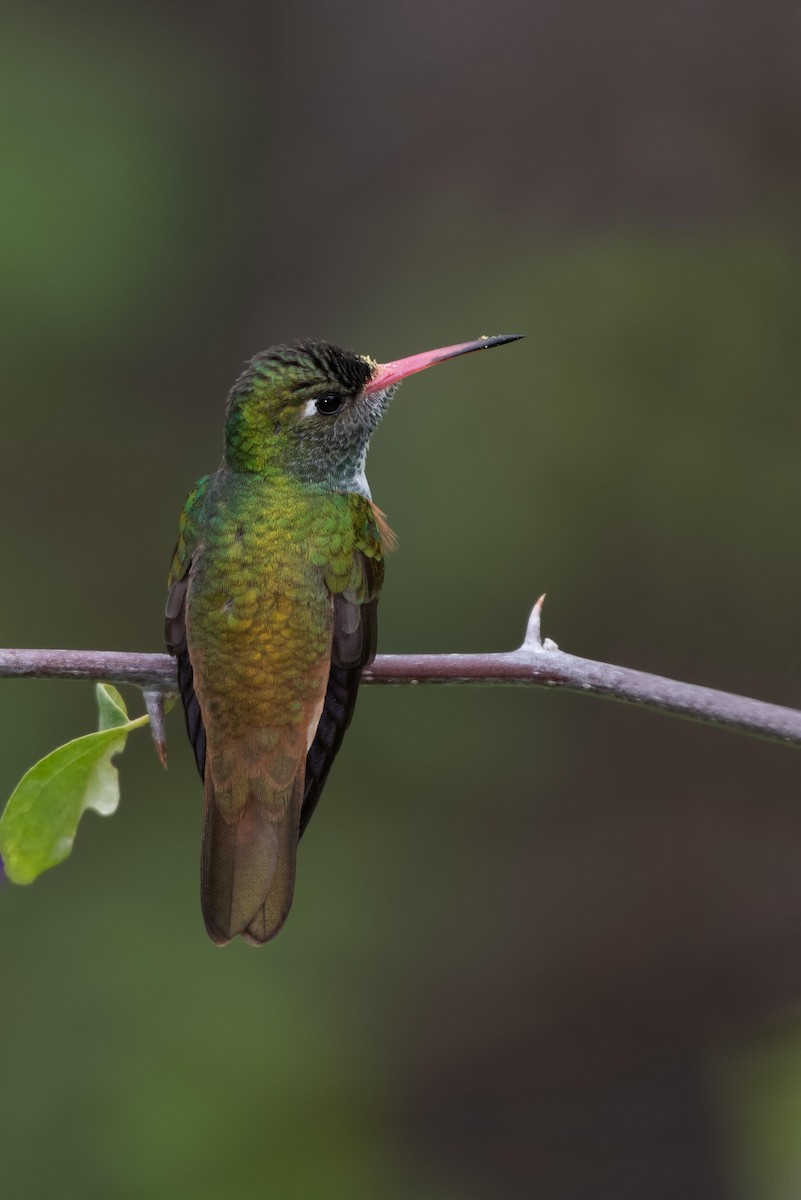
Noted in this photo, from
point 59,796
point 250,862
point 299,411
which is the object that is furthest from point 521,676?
point 299,411

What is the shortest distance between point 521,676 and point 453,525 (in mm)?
3389

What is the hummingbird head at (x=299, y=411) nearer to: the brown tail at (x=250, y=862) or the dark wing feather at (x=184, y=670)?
the dark wing feather at (x=184, y=670)

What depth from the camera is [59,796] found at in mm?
2641

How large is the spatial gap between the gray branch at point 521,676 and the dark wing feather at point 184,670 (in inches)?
1.0

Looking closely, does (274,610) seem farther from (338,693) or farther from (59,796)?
(59,796)

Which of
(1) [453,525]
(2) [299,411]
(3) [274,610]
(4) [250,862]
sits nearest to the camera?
(4) [250,862]

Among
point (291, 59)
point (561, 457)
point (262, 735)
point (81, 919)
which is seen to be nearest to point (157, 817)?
point (81, 919)

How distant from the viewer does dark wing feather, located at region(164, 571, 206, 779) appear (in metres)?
2.74

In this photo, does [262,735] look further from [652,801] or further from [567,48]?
[567,48]

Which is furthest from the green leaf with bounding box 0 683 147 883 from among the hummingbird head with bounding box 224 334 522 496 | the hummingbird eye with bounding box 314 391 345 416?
the hummingbird eye with bounding box 314 391 345 416

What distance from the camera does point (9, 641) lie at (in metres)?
5.68

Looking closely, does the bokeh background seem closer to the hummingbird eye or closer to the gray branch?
the hummingbird eye

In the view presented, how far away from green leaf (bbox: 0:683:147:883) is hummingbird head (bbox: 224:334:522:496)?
2.24 ft

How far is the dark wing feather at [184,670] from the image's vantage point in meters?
2.74
